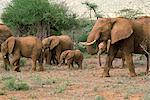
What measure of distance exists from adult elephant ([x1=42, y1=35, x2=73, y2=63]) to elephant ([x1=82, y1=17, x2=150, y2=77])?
662 cm

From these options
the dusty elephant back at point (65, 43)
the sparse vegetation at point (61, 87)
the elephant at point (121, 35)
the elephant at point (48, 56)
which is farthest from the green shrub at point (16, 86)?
the dusty elephant back at point (65, 43)

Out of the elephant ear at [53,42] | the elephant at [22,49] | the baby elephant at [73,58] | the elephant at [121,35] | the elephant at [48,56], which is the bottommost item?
the elephant at [48,56]

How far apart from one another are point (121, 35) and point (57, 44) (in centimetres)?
760

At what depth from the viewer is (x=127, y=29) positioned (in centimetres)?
1695

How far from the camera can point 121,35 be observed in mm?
16953

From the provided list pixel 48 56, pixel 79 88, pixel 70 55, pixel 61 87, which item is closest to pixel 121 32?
pixel 79 88

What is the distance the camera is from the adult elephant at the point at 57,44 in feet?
78.6

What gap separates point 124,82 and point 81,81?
4.24 ft

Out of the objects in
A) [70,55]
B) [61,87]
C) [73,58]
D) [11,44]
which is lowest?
[73,58]

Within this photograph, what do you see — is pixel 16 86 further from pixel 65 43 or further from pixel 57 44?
pixel 65 43

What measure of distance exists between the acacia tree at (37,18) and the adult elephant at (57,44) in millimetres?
3839

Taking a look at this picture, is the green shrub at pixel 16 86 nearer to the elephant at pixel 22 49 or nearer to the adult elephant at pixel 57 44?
the elephant at pixel 22 49

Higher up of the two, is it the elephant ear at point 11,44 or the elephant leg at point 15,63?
the elephant ear at point 11,44

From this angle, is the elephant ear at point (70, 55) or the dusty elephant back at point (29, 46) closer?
the dusty elephant back at point (29, 46)
